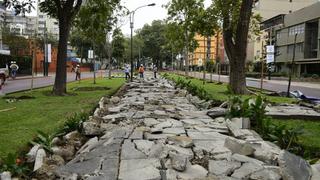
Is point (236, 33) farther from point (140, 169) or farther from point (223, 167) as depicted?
point (140, 169)

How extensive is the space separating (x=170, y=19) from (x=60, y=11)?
3133 cm

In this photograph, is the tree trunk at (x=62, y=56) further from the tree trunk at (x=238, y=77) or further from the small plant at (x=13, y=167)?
the small plant at (x=13, y=167)

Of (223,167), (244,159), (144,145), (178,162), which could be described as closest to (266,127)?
(244,159)

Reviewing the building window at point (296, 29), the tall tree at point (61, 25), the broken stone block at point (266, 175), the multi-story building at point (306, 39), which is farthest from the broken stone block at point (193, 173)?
the building window at point (296, 29)

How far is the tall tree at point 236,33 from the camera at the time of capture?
23.1 m

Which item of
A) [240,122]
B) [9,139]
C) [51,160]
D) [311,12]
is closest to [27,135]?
[9,139]

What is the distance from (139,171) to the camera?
734 centimetres

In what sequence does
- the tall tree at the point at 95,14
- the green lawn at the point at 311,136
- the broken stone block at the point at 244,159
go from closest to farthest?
the broken stone block at the point at 244,159 < the green lawn at the point at 311,136 < the tall tree at the point at 95,14

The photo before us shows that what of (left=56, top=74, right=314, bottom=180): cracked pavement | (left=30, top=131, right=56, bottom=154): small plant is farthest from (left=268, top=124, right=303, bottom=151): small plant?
(left=30, top=131, right=56, bottom=154): small plant

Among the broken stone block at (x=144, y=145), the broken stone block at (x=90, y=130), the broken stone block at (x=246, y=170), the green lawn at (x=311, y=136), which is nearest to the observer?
the broken stone block at (x=246, y=170)

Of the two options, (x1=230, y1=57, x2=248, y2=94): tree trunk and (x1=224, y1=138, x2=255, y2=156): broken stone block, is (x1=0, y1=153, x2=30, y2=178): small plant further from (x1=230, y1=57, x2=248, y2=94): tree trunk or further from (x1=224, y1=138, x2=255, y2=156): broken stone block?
(x1=230, y1=57, x2=248, y2=94): tree trunk

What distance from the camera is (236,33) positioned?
78.1 ft

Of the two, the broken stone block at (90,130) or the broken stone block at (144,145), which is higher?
the broken stone block at (90,130)

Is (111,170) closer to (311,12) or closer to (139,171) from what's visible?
(139,171)
